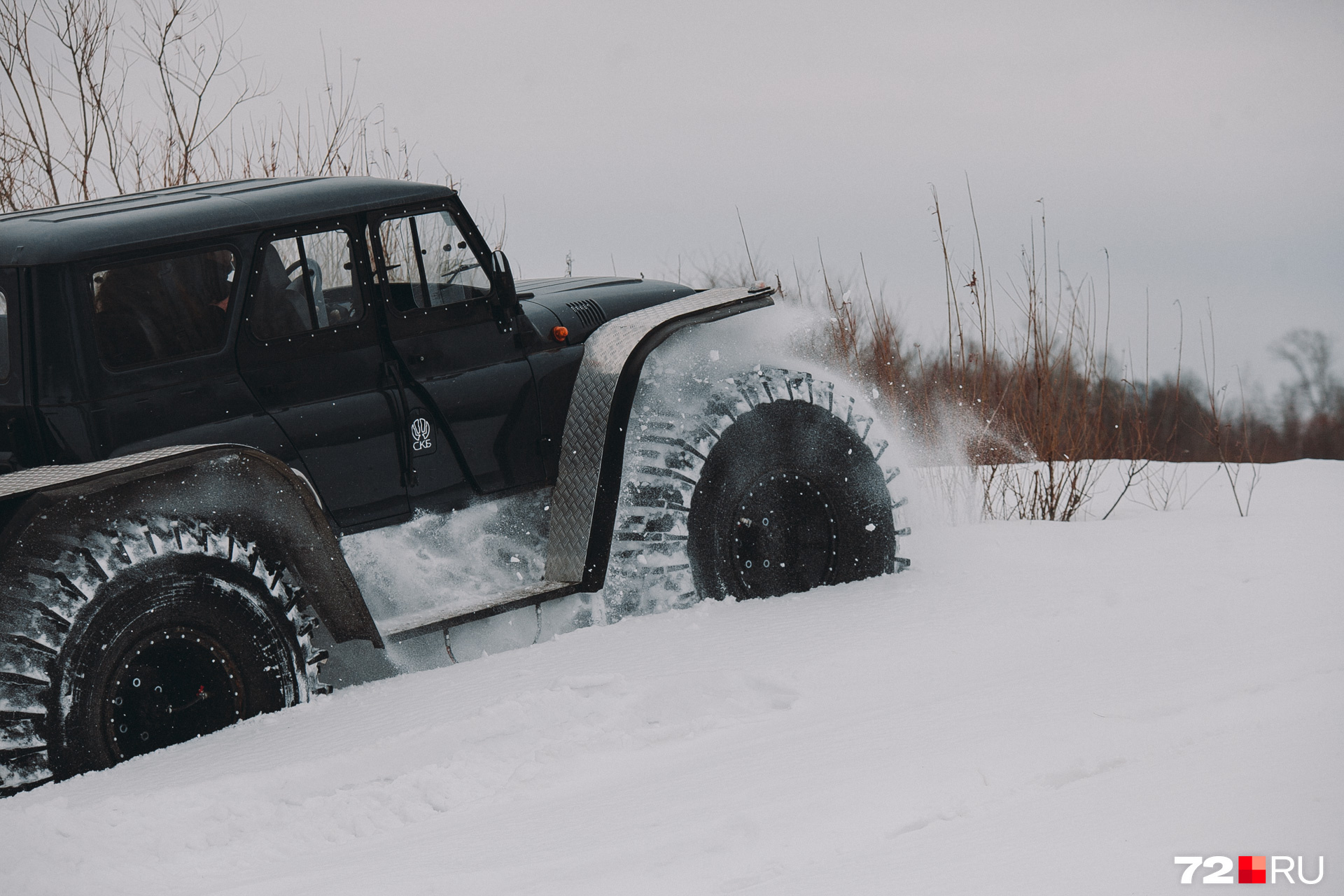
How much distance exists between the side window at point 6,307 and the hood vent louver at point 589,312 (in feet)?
7.03

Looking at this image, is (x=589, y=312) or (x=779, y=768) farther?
(x=589, y=312)

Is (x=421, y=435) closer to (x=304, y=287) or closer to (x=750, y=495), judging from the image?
(x=304, y=287)

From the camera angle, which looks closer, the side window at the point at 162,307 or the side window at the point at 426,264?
the side window at the point at 162,307

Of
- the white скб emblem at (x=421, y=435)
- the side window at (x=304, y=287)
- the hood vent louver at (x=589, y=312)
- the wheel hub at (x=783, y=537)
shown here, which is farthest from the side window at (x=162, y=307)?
the wheel hub at (x=783, y=537)

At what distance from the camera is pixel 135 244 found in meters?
4.01

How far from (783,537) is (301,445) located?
1.99 meters

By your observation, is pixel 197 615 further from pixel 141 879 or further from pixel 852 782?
pixel 852 782

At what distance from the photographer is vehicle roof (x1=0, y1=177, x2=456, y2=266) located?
13.0ft

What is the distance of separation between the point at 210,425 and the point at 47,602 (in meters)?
0.85

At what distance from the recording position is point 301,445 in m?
4.28

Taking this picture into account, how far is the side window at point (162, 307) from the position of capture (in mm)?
4020

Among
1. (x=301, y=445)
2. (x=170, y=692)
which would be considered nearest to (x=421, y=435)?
(x=301, y=445)

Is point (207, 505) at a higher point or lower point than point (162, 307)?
lower

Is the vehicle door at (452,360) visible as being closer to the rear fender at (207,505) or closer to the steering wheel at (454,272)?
the steering wheel at (454,272)
